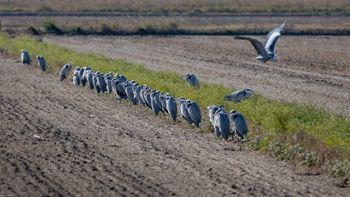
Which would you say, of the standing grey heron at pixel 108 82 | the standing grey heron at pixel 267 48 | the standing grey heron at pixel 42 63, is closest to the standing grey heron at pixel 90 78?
the standing grey heron at pixel 108 82

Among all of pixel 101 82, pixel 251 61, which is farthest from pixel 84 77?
pixel 251 61

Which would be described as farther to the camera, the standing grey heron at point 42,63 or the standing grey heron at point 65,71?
the standing grey heron at point 42,63

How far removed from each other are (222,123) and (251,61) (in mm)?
18617

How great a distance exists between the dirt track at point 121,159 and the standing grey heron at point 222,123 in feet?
0.49

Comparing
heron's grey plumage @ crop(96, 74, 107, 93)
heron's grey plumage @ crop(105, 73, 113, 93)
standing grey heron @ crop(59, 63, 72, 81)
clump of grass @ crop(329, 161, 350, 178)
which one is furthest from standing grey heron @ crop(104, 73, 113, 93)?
clump of grass @ crop(329, 161, 350, 178)

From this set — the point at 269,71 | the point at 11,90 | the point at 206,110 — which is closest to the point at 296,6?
the point at 269,71

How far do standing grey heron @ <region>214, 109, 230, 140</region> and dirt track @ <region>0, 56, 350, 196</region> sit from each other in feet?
0.49

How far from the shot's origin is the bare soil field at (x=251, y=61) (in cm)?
2453

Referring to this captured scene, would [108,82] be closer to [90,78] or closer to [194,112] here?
[90,78]

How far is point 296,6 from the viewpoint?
69750 mm

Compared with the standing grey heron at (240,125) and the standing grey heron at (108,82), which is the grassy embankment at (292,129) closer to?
the standing grey heron at (240,125)

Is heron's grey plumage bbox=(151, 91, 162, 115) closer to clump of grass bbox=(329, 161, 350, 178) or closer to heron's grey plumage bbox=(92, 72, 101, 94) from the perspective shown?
heron's grey plumage bbox=(92, 72, 101, 94)

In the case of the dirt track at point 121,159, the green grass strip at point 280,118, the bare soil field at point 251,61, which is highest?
the green grass strip at point 280,118

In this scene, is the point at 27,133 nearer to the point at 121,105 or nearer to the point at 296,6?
the point at 121,105
